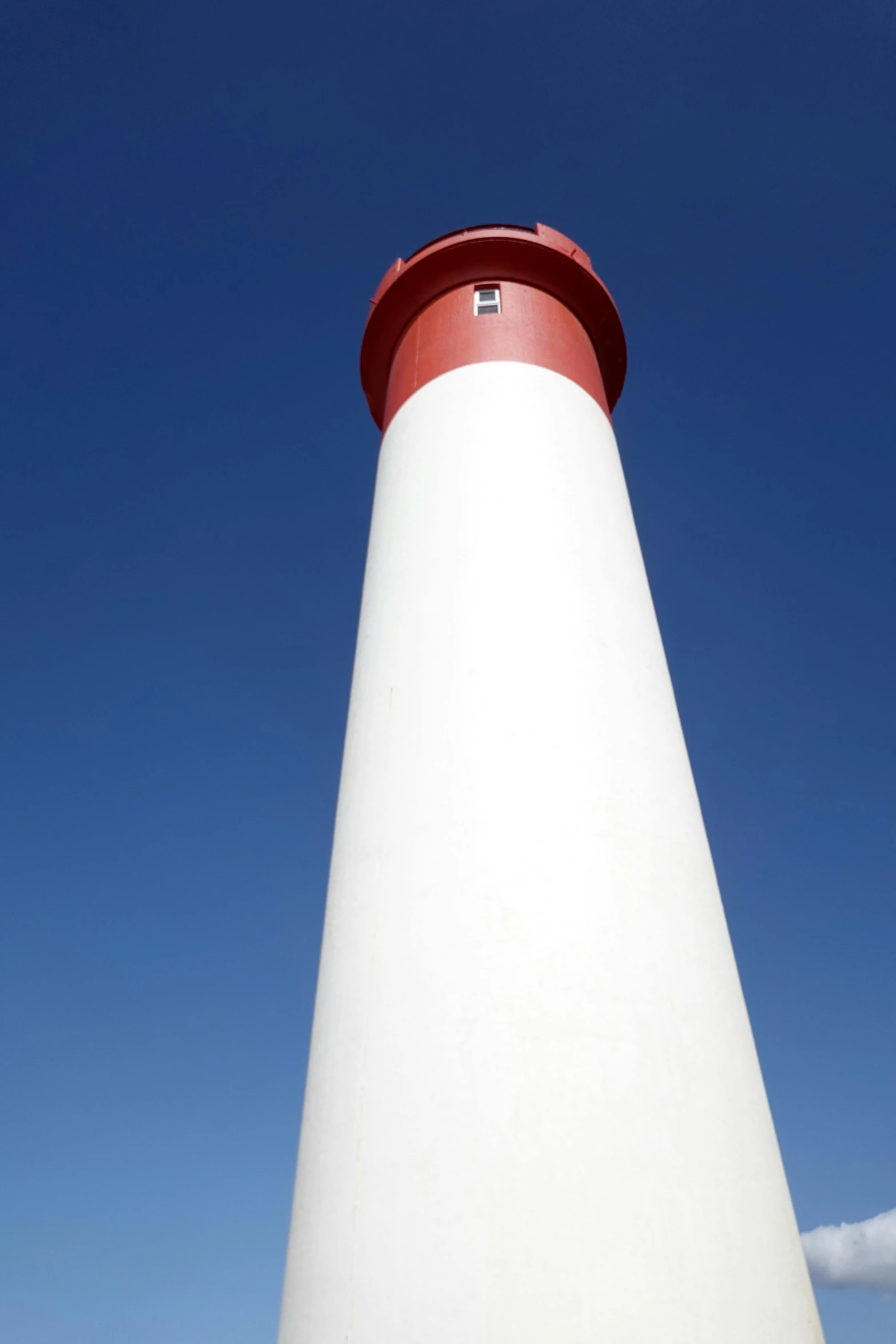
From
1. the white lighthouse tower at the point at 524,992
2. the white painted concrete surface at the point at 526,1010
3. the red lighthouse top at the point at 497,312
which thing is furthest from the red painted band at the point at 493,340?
the white painted concrete surface at the point at 526,1010

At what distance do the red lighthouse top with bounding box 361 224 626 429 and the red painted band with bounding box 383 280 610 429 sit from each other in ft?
0.03

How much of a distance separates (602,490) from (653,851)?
98.3 inches

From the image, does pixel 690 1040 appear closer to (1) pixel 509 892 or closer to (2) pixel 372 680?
(1) pixel 509 892

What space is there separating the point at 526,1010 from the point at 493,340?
181 inches

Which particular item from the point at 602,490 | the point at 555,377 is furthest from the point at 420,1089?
the point at 555,377

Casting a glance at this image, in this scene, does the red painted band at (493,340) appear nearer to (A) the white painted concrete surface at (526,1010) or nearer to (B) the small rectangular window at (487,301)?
(B) the small rectangular window at (487,301)

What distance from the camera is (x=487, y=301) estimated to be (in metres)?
6.88

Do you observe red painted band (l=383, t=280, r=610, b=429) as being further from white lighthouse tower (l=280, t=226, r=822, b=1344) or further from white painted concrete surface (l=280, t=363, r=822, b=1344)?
white painted concrete surface (l=280, t=363, r=822, b=1344)

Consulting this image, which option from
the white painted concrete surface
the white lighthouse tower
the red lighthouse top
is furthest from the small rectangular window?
the white painted concrete surface

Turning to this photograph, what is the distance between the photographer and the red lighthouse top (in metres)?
6.43

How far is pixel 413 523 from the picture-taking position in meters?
5.18

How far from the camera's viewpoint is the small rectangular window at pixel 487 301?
22.1 ft

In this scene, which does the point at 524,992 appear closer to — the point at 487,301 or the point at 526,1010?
the point at 526,1010

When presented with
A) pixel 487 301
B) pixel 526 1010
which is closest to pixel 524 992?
pixel 526 1010
